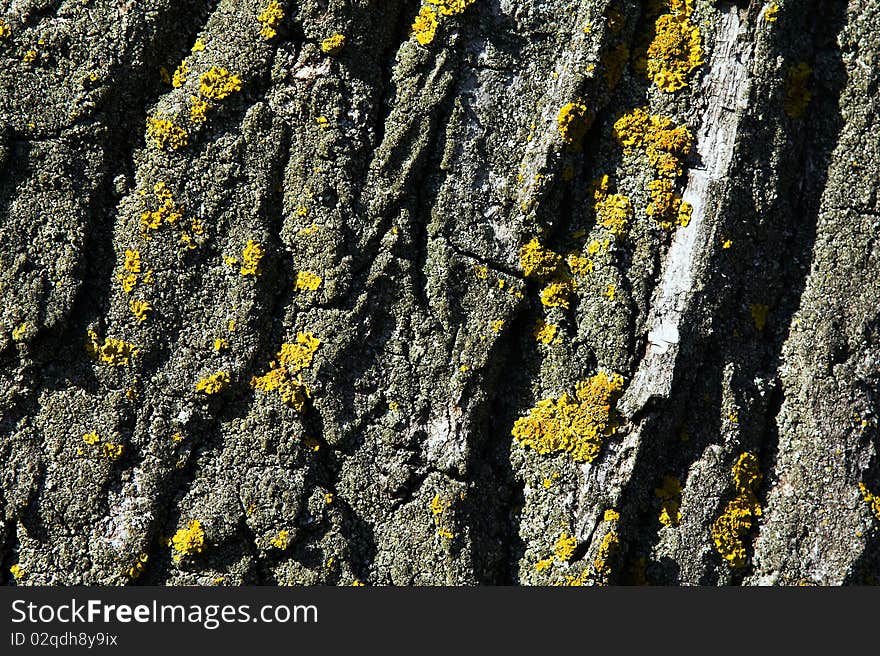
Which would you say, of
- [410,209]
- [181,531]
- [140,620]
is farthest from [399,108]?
[140,620]

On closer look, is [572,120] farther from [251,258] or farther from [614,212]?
[251,258]

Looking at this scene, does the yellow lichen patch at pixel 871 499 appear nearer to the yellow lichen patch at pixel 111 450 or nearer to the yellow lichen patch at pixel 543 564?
the yellow lichen patch at pixel 543 564

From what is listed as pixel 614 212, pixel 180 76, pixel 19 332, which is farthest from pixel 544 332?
pixel 19 332

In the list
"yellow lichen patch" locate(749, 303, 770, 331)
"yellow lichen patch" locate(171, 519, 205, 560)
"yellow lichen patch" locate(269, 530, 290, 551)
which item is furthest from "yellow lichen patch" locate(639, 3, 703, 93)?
"yellow lichen patch" locate(171, 519, 205, 560)

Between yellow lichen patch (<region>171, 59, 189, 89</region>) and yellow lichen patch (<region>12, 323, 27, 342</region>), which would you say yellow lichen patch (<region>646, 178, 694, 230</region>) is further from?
yellow lichen patch (<region>12, 323, 27, 342</region>)

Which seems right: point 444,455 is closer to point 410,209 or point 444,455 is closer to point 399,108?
point 410,209
